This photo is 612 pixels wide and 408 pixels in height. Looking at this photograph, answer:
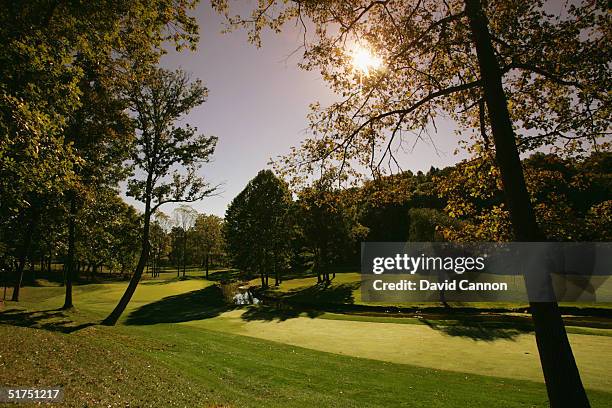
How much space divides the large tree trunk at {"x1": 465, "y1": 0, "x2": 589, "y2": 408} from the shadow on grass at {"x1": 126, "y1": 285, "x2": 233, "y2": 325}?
2582 centimetres

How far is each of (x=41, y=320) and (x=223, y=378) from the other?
13.4 meters

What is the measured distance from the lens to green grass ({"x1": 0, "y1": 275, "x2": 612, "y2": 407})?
30.9 ft

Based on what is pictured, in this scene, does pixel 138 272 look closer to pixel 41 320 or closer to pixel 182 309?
pixel 41 320

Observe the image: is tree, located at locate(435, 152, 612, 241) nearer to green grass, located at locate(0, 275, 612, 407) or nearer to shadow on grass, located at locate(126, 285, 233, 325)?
green grass, located at locate(0, 275, 612, 407)

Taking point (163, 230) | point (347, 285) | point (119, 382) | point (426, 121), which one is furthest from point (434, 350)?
point (163, 230)

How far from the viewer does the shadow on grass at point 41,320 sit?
57.6 feet

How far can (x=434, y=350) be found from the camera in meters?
18.2

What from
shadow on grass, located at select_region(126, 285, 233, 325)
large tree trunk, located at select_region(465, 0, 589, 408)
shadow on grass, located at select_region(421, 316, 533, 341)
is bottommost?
shadow on grass, located at select_region(126, 285, 233, 325)

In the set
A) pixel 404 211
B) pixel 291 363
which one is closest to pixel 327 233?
pixel 404 211

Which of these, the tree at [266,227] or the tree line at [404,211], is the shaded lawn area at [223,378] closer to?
the tree line at [404,211]

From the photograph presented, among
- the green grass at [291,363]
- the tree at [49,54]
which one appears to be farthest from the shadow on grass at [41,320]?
the tree at [49,54]

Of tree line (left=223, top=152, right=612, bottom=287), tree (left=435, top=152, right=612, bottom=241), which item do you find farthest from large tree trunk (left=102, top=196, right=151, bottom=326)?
tree (left=435, top=152, right=612, bottom=241)

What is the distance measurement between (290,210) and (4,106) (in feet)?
143

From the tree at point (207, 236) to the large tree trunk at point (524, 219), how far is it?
76.0m
